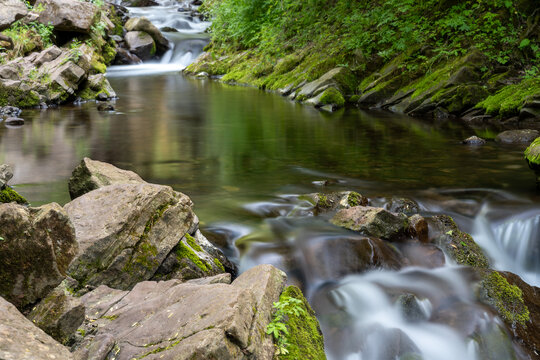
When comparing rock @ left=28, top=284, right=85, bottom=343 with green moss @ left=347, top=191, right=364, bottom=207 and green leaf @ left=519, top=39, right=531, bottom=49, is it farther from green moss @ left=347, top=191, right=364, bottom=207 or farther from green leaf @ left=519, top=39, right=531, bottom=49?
green leaf @ left=519, top=39, right=531, bottom=49

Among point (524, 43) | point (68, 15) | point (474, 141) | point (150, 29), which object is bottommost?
point (474, 141)

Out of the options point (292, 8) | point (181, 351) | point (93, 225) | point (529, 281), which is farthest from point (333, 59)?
point (181, 351)

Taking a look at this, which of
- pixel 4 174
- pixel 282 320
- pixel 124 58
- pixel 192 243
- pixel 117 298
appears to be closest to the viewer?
pixel 282 320

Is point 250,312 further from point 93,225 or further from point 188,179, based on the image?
point 188,179

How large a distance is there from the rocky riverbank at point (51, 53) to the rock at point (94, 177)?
11525mm

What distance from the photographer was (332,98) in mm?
15875

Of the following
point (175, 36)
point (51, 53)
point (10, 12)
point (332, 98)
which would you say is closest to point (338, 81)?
point (332, 98)

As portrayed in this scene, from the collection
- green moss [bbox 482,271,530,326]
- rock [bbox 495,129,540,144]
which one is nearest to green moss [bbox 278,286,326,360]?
green moss [bbox 482,271,530,326]

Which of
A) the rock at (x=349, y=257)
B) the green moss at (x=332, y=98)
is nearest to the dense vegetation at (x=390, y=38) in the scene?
the green moss at (x=332, y=98)

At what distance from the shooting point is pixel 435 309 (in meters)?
4.05

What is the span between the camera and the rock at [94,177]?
16.0 ft

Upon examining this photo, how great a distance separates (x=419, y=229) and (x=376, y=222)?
1.65 feet

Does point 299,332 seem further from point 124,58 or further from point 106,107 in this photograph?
point 124,58

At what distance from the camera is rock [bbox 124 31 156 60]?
34.9 m
